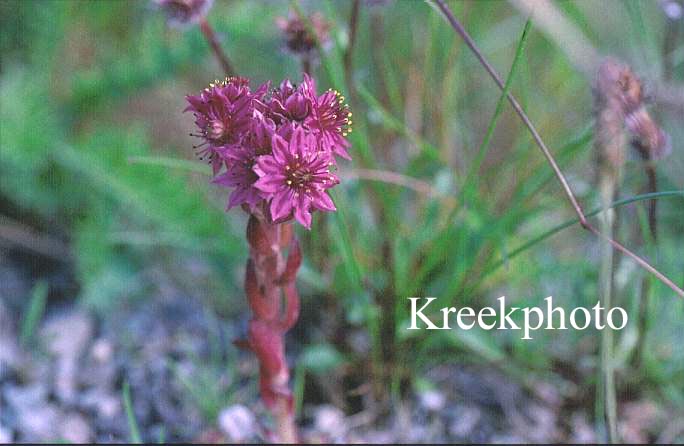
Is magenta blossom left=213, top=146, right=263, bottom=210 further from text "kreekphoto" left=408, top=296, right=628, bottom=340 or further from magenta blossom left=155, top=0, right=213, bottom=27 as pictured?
text "kreekphoto" left=408, top=296, right=628, bottom=340

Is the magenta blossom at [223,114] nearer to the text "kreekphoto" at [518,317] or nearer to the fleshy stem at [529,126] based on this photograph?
the fleshy stem at [529,126]

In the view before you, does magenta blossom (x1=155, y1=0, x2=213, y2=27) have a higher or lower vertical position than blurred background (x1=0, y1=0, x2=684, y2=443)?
Result: higher

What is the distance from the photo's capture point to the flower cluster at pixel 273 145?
2.78 ft

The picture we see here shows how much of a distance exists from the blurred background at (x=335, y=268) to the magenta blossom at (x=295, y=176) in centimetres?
32

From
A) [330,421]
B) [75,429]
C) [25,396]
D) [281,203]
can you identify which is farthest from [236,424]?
[281,203]

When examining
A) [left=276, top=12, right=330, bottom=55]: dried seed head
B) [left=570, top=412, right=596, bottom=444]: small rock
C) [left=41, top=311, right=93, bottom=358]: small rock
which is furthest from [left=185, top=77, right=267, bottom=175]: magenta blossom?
[left=570, top=412, right=596, bottom=444]: small rock

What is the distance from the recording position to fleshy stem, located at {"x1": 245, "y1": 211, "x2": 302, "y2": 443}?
0.95m

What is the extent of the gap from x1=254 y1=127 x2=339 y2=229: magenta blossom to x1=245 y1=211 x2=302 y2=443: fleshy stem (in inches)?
2.6

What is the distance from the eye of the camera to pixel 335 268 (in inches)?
57.6

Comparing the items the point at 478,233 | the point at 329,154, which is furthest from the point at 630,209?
the point at 329,154

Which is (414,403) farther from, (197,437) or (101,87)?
(101,87)

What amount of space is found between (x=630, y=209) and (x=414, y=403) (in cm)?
65

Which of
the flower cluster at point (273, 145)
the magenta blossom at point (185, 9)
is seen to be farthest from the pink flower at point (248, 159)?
the magenta blossom at point (185, 9)

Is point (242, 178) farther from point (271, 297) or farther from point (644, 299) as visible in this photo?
point (644, 299)
